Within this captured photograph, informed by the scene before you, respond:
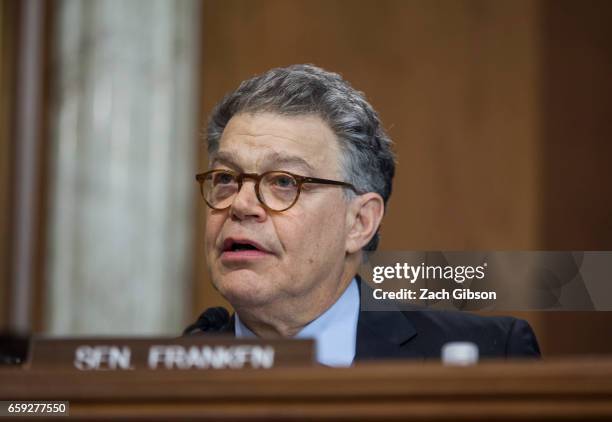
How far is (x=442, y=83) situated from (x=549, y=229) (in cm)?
54

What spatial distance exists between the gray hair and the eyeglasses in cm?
9

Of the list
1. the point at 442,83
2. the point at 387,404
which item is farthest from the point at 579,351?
the point at 442,83

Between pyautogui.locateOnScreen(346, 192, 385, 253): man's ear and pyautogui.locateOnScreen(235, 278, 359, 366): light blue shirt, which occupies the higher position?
pyautogui.locateOnScreen(346, 192, 385, 253): man's ear

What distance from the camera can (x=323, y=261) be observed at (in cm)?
190

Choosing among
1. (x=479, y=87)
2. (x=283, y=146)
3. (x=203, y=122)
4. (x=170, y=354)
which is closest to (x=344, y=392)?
(x=170, y=354)

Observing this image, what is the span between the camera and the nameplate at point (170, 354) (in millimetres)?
1388

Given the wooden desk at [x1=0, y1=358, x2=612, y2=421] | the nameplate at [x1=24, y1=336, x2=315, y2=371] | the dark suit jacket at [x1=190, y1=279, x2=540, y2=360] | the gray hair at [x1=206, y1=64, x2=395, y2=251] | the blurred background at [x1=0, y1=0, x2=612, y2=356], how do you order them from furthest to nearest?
the blurred background at [x1=0, y1=0, x2=612, y2=356], the gray hair at [x1=206, y1=64, x2=395, y2=251], the dark suit jacket at [x1=190, y1=279, x2=540, y2=360], the nameplate at [x1=24, y1=336, x2=315, y2=371], the wooden desk at [x1=0, y1=358, x2=612, y2=421]

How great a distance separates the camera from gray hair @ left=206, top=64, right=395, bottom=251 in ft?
6.31

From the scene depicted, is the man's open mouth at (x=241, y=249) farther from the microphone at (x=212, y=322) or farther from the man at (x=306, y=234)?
A: the microphone at (x=212, y=322)

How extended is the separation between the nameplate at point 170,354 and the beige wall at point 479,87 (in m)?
1.09

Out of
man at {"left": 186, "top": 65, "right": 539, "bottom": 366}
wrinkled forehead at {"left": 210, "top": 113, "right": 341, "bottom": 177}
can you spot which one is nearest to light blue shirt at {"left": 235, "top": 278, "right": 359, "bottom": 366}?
man at {"left": 186, "top": 65, "right": 539, "bottom": 366}

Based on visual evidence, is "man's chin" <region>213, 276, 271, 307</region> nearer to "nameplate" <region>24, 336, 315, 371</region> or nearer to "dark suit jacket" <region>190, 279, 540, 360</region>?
"dark suit jacket" <region>190, 279, 540, 360</region>

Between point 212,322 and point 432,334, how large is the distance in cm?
44

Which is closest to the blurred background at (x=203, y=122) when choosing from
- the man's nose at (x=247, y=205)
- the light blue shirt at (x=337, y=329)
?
the light blue shirt at (x=337, y=329)
